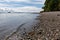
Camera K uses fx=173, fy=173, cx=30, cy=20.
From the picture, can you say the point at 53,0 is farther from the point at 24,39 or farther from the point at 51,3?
the point at 24,39

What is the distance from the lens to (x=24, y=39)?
44.5 feet

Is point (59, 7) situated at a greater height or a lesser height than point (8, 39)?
lesser

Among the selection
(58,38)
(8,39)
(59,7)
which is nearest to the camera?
(58,38)

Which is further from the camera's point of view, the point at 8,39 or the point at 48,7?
the point at 48,7

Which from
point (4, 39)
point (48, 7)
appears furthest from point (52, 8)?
point (4, 39)

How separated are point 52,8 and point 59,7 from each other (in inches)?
304

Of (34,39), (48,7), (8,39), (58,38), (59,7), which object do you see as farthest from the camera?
(48,7)

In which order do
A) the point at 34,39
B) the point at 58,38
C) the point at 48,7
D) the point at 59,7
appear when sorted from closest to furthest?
the point at 58,38, the point at 34,39, the point at 59,7, the point at 48,7

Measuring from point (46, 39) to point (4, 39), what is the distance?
12.1 feet

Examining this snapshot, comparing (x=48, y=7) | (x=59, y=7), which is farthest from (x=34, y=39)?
(x=48, y=7)

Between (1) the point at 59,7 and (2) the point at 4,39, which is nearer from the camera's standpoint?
(2) the point at 4,39

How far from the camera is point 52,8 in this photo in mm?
91375

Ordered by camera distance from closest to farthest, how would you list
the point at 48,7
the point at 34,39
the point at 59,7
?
the point at 34,39 < the point at 59,7 < the point at 48,7

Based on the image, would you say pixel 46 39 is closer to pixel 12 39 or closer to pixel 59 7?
pixel 12 39
